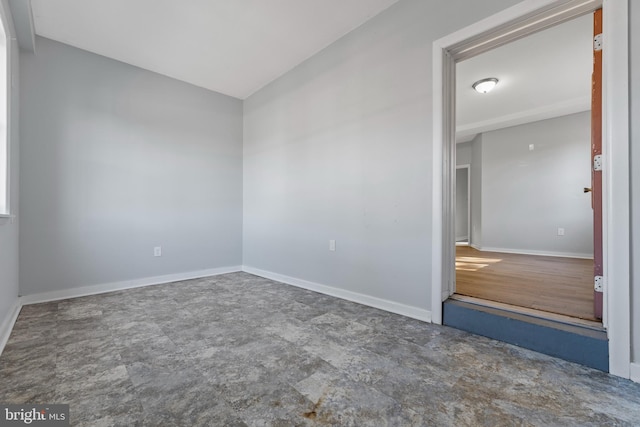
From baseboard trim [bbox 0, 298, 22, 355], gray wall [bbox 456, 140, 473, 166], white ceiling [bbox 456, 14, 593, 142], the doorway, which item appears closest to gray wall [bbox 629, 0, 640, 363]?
the doorway

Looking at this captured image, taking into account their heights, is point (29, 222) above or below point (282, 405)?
above

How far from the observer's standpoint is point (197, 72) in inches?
132

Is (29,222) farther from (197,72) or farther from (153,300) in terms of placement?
(197,72)

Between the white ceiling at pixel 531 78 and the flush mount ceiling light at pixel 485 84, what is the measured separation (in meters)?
0.08

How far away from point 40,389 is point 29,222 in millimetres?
2031

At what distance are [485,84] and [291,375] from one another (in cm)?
403

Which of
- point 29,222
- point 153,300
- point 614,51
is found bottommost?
point 153,300

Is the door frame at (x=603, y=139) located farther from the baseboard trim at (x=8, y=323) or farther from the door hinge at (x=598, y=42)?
the baseboard trim at (x=8, y=323)

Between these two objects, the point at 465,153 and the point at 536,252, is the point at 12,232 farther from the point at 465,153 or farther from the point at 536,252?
the point at 465,153

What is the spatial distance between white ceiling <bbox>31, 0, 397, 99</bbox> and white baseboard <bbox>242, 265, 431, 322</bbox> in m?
2.50

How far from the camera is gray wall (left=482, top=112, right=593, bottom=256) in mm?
4602

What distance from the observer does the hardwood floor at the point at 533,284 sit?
2.00m

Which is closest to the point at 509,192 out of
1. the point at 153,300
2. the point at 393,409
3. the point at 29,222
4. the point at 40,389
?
the point at 393,409
